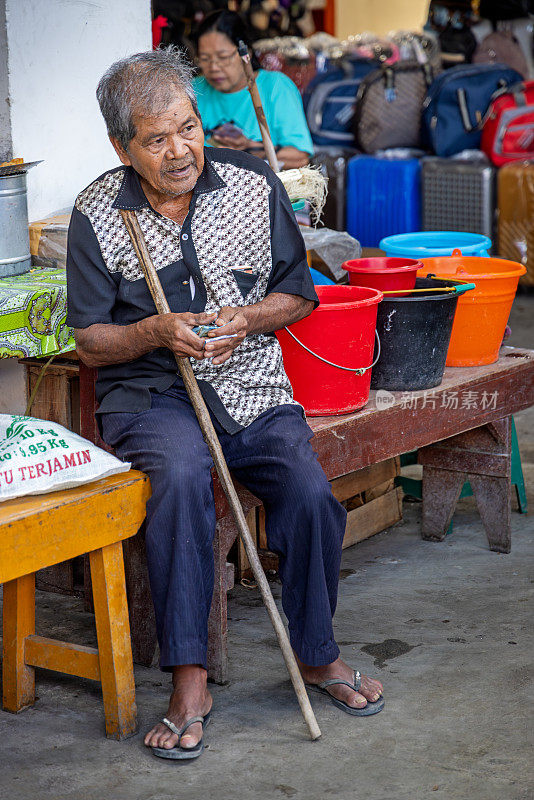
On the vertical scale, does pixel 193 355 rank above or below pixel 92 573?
above

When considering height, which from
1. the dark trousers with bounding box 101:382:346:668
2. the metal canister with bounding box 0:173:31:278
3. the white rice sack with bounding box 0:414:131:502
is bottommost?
the dark trousers with bounding box 101:382:346:668

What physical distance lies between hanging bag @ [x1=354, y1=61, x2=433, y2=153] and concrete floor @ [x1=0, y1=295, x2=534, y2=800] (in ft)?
15.9

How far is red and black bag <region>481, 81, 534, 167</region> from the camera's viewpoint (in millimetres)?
6848

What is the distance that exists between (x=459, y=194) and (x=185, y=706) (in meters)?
5.38

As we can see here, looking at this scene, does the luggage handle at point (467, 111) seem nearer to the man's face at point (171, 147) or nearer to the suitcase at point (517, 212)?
the suitcase at point (517, 212)

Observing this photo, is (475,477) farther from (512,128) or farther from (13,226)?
(512,128)

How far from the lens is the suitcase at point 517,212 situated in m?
6.78

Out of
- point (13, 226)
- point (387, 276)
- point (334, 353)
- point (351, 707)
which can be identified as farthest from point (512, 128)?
point (351, 707)

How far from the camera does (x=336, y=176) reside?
7.65 meters

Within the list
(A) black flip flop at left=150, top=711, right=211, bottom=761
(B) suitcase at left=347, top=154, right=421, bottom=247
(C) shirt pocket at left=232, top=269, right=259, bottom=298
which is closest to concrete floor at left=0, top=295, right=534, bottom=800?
(A) black flip flop at left=150, top=711, right=211, bottom=761

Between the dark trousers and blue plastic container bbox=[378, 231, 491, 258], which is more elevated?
blue plastic container bbox=[378, 231, 491, 258]

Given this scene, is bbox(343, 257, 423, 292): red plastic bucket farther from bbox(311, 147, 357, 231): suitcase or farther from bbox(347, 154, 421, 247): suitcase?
bbox(311, 147, 357, 231): suitcase

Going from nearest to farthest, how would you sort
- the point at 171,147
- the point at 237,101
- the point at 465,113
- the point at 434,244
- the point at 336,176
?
1. the point at 171,147
2. the point at 434,244
3. the point at 237,101
4. the point at 465,113
5. the point at 336,176

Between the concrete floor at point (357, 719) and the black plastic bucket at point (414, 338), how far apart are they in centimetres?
65
